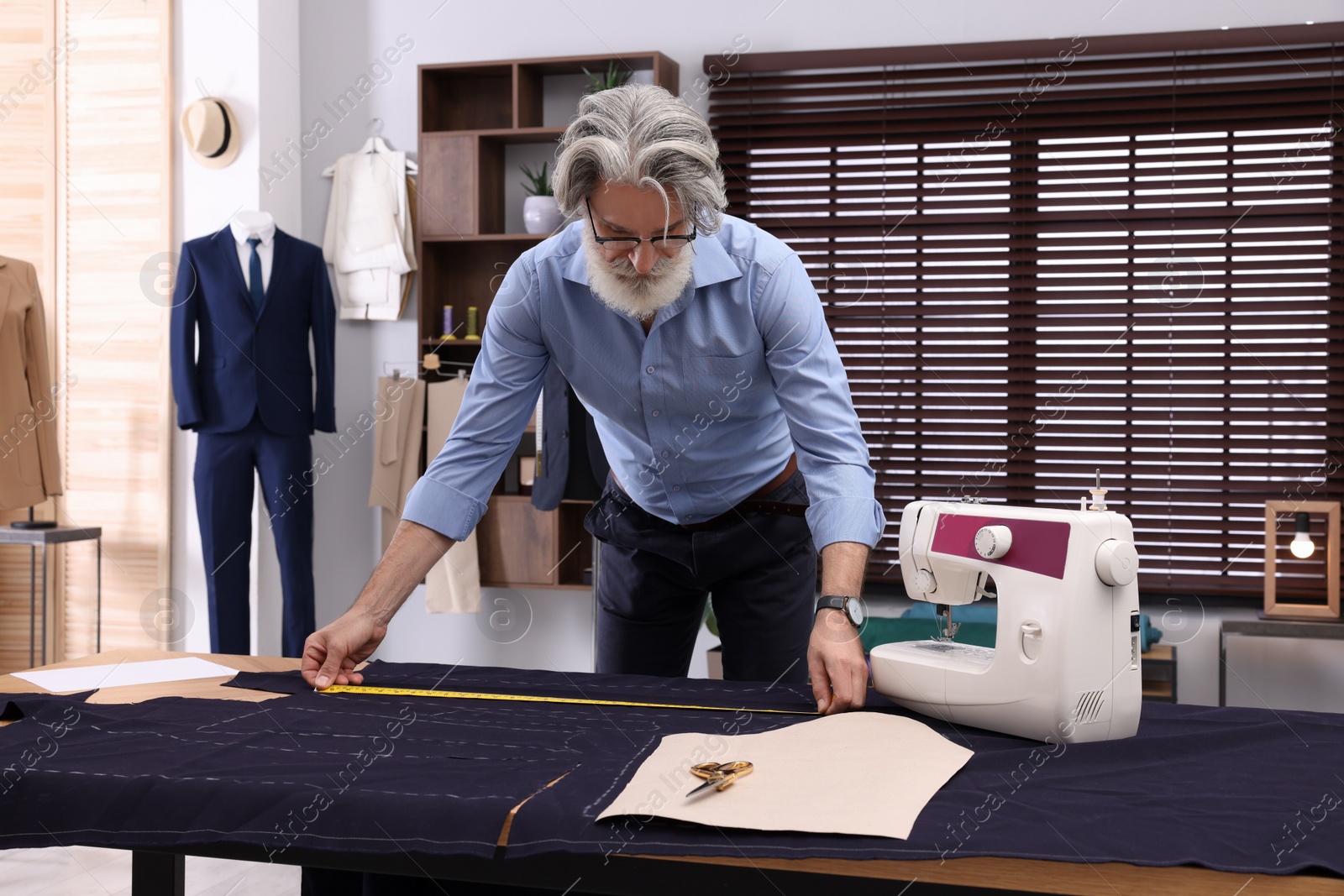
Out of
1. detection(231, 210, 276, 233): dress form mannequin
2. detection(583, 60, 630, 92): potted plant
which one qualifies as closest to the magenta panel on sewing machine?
detection(583, 60, 630, 92): potted plant

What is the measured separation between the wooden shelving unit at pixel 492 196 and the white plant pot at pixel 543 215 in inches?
1.5

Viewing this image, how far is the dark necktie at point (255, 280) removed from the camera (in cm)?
394

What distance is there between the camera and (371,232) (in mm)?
4383

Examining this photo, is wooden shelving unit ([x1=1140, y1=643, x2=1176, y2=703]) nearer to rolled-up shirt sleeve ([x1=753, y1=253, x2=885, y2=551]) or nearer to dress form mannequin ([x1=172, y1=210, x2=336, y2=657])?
rolled-up shirt sleeve ([x1=753, y1=253, x2=885, y2=551])

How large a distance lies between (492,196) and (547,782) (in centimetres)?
350

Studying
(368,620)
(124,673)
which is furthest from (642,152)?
(124,673)

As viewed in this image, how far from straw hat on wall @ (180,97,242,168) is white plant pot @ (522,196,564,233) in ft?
3.99

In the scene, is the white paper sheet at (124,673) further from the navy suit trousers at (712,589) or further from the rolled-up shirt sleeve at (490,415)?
the navy suit trousers at (712,589)

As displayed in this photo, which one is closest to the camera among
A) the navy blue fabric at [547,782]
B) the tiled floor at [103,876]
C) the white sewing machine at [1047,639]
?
the navy blue fabric at [547,782]

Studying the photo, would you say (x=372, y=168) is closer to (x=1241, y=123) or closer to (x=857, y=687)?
(x=1241, y=123)

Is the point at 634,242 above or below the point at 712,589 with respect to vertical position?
above

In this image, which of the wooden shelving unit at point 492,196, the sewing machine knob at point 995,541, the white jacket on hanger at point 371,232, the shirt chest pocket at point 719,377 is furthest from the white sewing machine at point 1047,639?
the white jacket on hanger at point 371,232

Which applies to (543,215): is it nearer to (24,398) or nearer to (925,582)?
(24,398)

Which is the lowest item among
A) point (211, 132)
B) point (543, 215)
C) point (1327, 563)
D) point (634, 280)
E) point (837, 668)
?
point (1327, 563)
